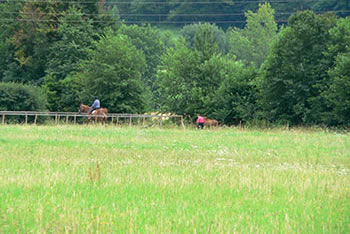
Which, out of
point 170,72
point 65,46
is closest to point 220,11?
point 65,46

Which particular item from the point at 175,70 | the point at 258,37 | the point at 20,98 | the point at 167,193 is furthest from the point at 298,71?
the point at 258,37

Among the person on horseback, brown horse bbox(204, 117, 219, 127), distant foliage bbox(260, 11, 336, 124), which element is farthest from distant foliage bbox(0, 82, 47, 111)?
distant foliage bbox(260, 11, 336, 124)

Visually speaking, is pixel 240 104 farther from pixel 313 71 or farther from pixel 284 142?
pixel 284 142

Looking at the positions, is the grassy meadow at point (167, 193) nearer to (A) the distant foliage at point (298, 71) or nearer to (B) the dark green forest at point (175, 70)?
(A) the distant foliage at point (298, 71)

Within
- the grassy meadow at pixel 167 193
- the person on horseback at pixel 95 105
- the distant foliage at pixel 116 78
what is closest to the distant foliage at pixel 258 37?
the distant foliage at pixel 116 78

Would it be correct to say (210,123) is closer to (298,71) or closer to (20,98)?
→ (298,71)

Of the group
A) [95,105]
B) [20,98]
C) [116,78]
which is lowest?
[95,105]

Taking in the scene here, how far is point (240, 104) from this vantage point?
43.8 meters

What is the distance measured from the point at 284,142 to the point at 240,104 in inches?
A: 774

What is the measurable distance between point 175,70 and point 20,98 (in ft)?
41.8

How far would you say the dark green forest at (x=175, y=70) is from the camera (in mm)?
40625

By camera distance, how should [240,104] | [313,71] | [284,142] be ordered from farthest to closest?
[240,104] → [313,71] → [284,142]

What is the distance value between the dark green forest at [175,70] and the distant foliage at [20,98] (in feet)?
0.26

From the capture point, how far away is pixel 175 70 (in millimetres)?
47969
